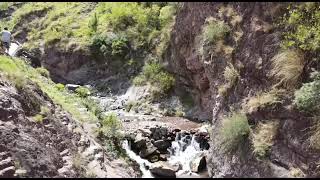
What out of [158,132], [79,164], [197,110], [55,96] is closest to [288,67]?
[79,164]

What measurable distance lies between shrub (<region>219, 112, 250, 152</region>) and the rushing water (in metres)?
2.45

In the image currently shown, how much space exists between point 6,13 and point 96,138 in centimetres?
2817

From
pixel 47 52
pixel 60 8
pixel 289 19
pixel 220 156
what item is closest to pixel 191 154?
pixel 220 156

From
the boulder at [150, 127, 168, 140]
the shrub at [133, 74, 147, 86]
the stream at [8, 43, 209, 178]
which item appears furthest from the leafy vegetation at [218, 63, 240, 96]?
the shrub at [133, 74, 147, 86]

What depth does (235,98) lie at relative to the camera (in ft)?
41.3

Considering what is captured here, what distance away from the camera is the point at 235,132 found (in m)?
11.2

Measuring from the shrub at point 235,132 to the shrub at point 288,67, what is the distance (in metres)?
1.44

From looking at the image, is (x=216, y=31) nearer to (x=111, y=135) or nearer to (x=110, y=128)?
(x=110, y=128)

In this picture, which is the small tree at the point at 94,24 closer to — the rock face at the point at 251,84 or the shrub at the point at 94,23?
the shrub at the point at 94,23

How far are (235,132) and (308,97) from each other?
2.11 meters

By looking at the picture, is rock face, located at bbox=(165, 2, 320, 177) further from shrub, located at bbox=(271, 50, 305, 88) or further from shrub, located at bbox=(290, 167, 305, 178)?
shrub, located at bbox=(271, 50, 305, 88)

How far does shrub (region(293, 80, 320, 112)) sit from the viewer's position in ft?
32.7

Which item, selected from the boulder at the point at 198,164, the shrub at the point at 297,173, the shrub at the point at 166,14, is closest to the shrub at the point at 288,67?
the shrub at the point at 297,173

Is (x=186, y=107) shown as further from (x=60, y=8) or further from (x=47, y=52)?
(x=60, y=8)
